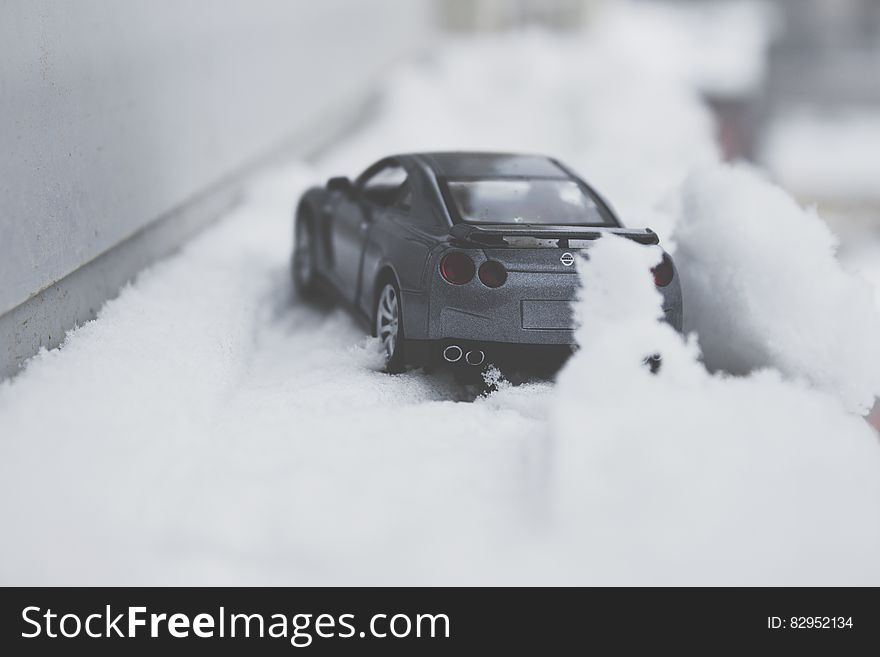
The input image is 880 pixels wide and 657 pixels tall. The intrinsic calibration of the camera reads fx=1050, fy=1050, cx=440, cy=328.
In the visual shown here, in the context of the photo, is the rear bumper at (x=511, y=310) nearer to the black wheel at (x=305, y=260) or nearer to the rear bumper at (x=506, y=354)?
the rear bumper at (x=506, y=354)

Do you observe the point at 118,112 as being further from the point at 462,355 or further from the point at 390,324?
the point at 462,355

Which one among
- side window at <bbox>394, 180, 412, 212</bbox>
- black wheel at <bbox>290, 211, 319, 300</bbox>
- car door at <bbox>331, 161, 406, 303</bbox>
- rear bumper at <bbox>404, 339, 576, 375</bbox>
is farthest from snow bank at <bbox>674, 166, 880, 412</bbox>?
black wheel at <bbox>290, 211, 319, 300</bbox>

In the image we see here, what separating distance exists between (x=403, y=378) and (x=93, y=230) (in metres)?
2.48

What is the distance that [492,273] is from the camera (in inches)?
223

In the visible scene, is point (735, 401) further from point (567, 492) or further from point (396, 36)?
point (396, 36)

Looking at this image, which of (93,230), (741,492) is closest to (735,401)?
(741,492)

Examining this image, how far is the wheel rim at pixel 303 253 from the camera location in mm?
8222

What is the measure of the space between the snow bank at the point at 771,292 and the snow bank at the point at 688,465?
0.78 metres

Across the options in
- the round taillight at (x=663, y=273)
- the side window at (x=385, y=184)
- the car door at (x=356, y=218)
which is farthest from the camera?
the car door at (x=356, y=218)

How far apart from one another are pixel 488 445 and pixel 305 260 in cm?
378

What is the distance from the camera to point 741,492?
168 inches

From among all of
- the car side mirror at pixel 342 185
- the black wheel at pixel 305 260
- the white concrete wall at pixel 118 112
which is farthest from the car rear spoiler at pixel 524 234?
the black wheel at pixel 305 260
